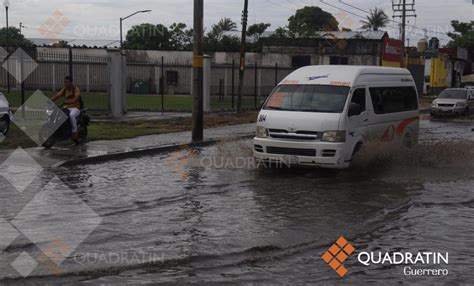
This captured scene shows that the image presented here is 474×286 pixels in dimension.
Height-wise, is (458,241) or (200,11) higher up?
(200,11)

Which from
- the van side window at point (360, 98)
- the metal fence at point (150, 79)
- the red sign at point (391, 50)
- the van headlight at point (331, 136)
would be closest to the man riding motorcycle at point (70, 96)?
the van headlight at point (331, 136)

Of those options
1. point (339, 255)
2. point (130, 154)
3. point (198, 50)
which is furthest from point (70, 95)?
point (339, 255)

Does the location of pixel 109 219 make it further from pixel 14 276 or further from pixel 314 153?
pixel 314 153

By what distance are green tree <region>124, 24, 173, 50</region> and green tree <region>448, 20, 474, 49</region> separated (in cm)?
4171

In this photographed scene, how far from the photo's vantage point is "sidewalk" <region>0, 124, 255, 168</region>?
526 inches

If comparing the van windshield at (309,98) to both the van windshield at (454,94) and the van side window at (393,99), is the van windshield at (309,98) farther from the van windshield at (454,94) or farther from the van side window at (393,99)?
the van windshield at (454,94)

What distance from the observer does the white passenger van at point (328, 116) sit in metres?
11.9

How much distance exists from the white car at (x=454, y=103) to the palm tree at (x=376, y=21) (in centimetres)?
5161

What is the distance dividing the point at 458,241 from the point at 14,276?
5.07m

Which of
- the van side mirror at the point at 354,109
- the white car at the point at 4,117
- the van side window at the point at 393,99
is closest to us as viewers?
the van side mirror at the point at 354,109

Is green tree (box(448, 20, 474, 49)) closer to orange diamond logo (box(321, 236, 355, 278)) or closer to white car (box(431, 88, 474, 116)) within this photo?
white car (box(431, 88, 474, 116))

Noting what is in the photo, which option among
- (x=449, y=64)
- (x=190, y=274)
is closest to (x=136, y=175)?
(x=190, y=274)

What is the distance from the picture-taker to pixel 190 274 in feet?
20.1

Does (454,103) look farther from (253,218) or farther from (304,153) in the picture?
(253,218)
